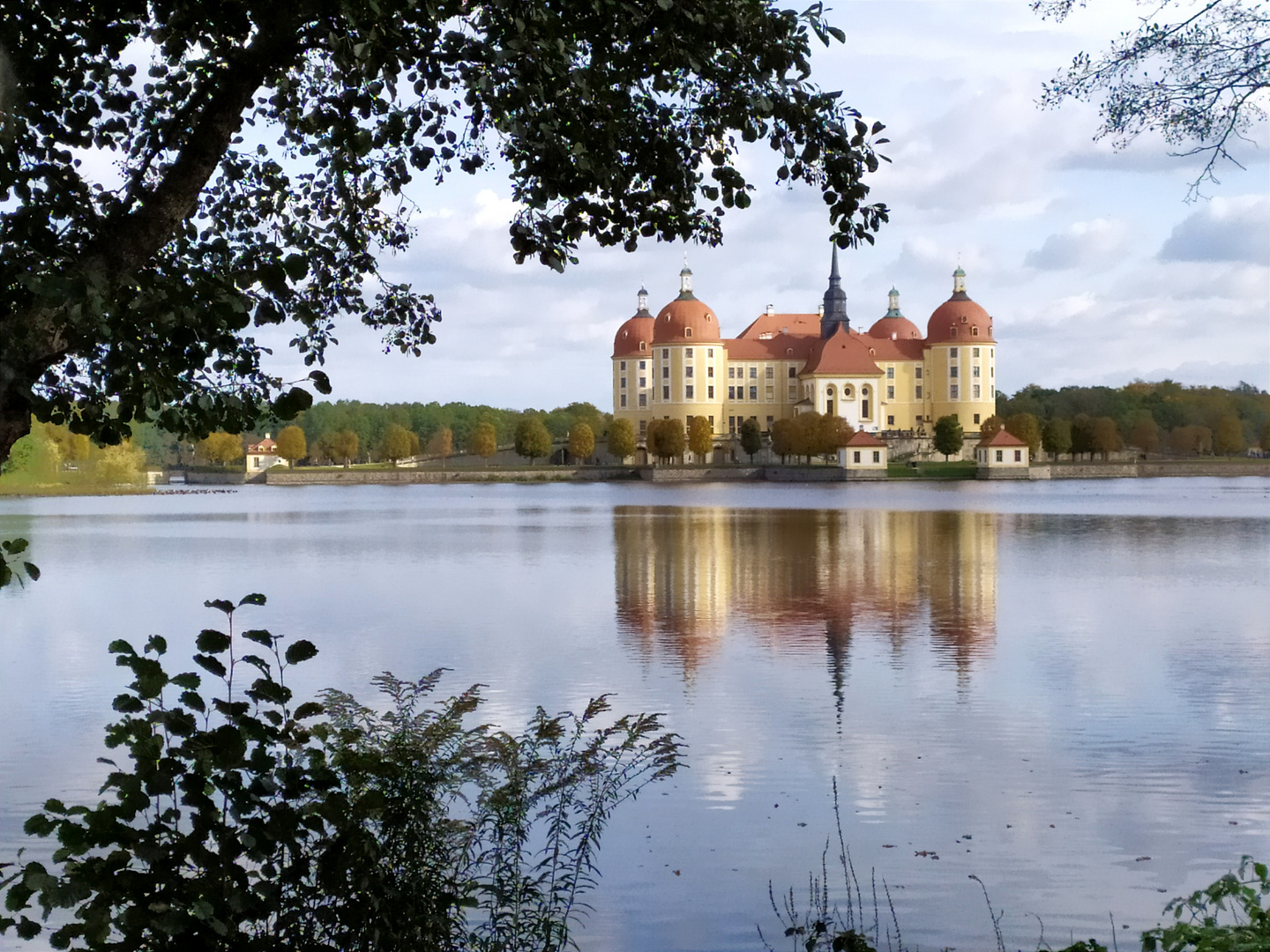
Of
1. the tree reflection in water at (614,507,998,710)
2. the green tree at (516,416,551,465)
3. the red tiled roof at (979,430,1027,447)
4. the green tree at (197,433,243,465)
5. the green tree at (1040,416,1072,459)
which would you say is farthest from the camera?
the green tree at (197,433,243,465)

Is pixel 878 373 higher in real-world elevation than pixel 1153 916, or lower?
higher

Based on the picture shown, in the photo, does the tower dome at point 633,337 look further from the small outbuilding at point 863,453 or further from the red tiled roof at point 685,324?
the small outbuilding at point 863,453

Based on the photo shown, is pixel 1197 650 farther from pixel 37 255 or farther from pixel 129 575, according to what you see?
pixel 129 575

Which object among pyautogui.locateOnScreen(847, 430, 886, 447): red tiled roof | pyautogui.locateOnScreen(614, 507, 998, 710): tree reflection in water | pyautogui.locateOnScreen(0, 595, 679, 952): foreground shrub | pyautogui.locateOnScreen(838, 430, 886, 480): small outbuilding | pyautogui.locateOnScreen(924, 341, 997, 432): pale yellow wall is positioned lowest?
pyautogui.locateOnScreen(614, 507, 998, 710): tree reflection in water

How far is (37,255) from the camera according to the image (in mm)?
2818

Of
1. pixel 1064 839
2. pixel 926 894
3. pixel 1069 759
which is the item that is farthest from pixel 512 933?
pixel 1069 759

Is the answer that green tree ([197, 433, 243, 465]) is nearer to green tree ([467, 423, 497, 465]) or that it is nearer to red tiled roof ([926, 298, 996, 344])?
green tree ([467, 423, 497, 465])

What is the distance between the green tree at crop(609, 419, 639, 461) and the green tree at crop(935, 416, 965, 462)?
→ 17.7m

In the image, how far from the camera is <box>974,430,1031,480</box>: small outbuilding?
238ft

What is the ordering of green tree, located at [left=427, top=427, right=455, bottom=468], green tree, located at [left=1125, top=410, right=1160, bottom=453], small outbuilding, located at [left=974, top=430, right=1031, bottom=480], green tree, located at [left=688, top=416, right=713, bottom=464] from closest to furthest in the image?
small outbuilding, located at [left=974, top=430, right=1031, bottom=480] → green tree, located at [left=688, top=416, right=713, bottom=464] → green tree, located at [left=1125, top=410, right=1160, bottom=453] → green tree, located at [left=427, top=427, right=455, bottom=468]

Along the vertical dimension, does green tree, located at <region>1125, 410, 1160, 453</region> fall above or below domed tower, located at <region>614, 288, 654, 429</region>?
below

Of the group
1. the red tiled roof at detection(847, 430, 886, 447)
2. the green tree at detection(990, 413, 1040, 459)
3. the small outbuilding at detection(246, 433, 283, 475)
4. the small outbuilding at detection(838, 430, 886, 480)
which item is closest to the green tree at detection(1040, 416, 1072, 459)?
the green tree at detection(990, 413, 1040, 459)

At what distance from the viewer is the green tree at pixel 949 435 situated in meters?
78.2

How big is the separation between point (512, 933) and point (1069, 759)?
4014 mm
